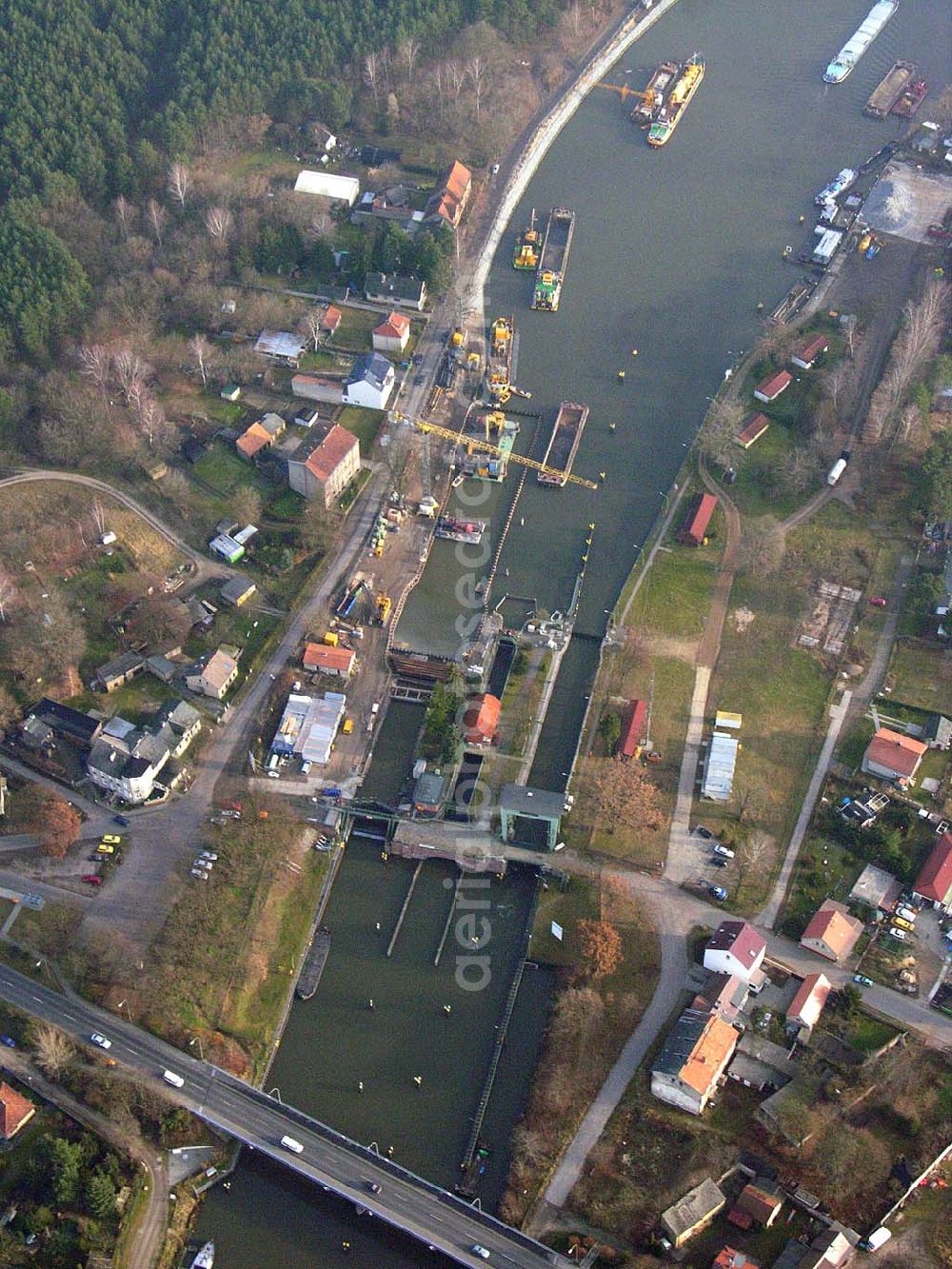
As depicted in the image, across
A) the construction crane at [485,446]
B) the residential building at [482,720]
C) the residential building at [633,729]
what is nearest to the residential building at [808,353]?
the construction crane at [485,446]

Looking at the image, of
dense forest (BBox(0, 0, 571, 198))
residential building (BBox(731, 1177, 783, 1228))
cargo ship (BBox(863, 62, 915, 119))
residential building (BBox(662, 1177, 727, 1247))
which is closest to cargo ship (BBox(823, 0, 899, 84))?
cargo ship (BBox(863, 62, 915, 119))

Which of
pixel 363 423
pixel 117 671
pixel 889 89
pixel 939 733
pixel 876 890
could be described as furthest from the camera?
pixel 889 89

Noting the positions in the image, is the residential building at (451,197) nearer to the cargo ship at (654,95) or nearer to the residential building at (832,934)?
the cargo ship at (654,95)

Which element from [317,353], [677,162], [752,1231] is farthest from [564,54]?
[752,1231]

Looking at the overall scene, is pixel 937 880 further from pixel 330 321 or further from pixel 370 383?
pixel 330 321

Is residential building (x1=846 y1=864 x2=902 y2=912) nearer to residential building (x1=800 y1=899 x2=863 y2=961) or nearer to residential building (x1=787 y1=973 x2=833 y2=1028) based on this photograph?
residential building (x1=800 y1=899 x2=863 y2=961)

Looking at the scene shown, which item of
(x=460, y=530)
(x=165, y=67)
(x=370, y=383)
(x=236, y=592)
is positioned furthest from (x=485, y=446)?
(x=165, y=67)

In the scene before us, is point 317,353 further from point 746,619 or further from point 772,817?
point 772,817
